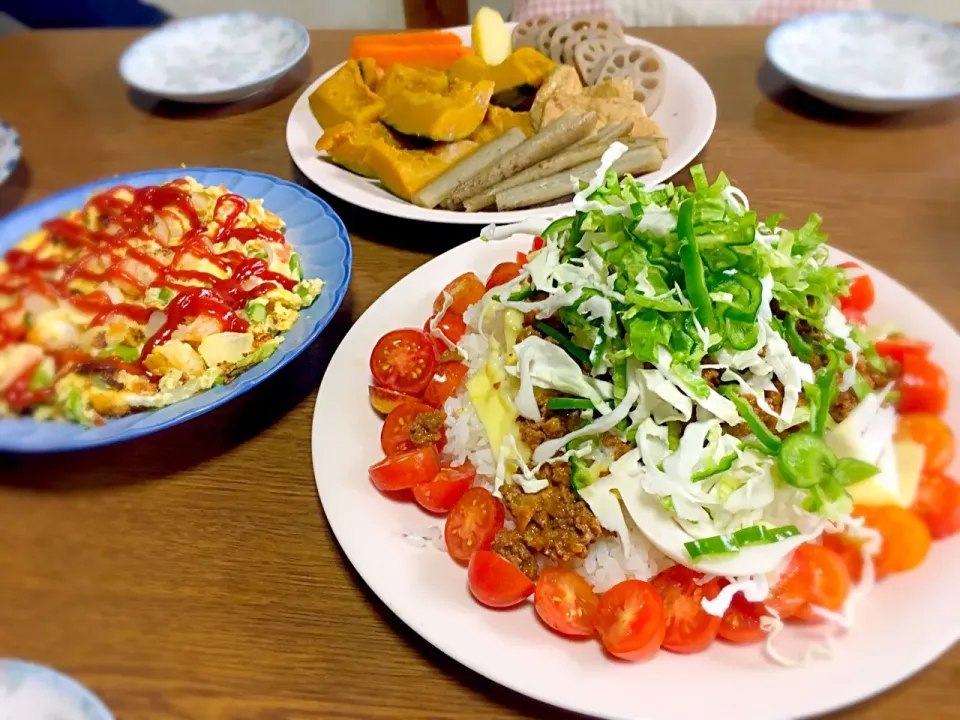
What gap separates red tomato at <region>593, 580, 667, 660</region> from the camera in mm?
1013

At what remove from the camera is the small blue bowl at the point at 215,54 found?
255cm

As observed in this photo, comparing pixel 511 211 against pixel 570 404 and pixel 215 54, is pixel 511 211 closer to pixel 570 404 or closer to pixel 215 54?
pixel 570 404

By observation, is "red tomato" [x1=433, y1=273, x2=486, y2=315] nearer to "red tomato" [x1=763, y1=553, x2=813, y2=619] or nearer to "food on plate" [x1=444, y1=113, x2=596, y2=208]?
"food on plate" [x1=444, y1=113, x2=596, y2=208]

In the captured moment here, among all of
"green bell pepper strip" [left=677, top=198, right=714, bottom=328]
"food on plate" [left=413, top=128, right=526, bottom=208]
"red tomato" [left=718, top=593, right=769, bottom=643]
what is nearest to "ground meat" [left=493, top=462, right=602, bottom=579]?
"red tomato" [left=718, top=593, right=769, bottom=643]

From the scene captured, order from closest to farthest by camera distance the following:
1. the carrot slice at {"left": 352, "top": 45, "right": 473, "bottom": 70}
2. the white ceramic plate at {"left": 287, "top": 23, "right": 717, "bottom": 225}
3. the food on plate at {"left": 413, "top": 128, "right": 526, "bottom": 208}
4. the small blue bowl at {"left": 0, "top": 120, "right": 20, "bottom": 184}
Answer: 1. the white ceramic plate at {"left": 287, "top": 23, "right": 717, "bottom": 225}
2. the food on plate at {"left": 413, "top": 128, "right": 526, "bottom": 208}
3. the small blue bowl at {"left": 0, "top": 120, "right": 20, "bottom": 184}
4. the carrot slice at {"left": 352, "top": 45, "right": 473, "bottom": 70}

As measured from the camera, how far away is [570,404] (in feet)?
4.16

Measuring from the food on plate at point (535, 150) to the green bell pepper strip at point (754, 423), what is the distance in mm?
1042

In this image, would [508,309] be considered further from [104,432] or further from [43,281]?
[43,281]

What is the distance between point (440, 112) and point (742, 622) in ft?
5.13

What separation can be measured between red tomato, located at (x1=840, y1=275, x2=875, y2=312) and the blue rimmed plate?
3.39ft

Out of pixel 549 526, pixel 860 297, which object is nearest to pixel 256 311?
pixel 549 526

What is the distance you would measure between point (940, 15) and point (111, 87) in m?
4.15

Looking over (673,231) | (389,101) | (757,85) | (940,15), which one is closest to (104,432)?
(673,231)

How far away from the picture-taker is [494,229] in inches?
60.0
